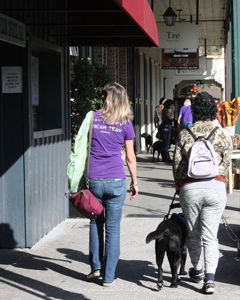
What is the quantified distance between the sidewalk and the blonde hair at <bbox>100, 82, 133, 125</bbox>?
1538 millimetres

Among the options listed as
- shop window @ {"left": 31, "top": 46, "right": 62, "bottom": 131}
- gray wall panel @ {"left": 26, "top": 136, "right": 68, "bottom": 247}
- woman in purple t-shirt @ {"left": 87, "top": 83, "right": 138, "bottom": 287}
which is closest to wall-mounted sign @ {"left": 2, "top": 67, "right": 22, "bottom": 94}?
gray wall panel @ {"left": 26, "top": 136, "right": 68, "bottom": 247}

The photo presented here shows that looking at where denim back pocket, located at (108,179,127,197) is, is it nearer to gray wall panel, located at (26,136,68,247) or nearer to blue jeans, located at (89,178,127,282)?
blue jeans, located at (89,178,127,282)

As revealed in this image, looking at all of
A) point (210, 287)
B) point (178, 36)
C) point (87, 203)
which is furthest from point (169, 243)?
point (178, 36)

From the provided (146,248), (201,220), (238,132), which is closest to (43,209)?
(146,248)

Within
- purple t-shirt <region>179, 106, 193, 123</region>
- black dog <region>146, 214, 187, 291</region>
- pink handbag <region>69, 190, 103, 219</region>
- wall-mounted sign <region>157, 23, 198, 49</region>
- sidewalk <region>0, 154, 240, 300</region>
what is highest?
wall-mounted sign <region>157, 23, 198, 49</region>

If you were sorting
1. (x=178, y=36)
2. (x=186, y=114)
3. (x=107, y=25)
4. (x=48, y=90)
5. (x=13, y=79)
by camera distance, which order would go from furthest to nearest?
(x=186, y=114)
(x=178, y=36)
(x=48, y=90)
(x=107, y=25)
(x=13, y=79)

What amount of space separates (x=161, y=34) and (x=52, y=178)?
30.8 feet

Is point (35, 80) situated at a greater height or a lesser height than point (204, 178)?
greater

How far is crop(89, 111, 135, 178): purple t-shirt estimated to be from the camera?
4617 mm

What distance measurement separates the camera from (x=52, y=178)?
6887 millimetres

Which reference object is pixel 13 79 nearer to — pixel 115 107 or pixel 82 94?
pixel 115 107

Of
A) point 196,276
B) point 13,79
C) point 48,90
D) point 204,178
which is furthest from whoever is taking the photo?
point 48,90

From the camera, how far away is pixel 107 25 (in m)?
6.38

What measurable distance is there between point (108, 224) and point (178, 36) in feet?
37.7
